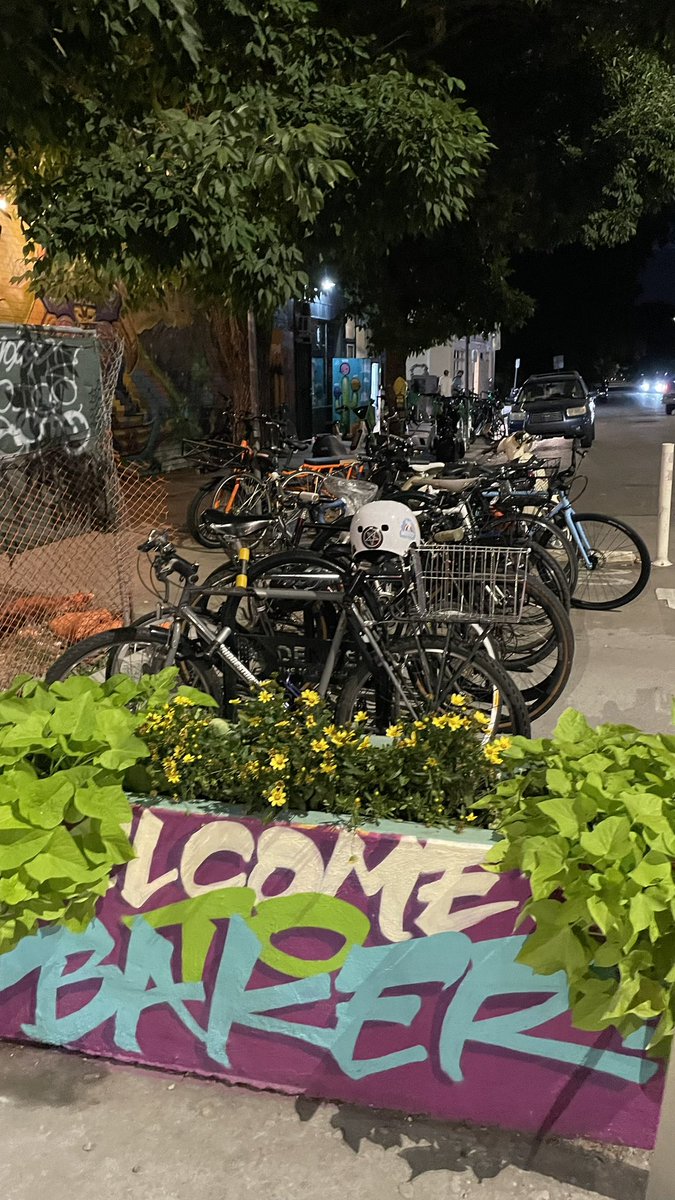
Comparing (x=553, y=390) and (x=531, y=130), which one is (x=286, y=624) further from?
(x=553, y=390)

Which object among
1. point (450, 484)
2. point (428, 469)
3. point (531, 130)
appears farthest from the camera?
point (531, 130)

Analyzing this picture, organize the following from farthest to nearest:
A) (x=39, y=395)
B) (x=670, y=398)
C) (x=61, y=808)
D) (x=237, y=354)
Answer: (x=670, y=398), (x=237, y=354), (x=39, y=395), (x=61, y=808)

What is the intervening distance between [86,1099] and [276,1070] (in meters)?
0.53

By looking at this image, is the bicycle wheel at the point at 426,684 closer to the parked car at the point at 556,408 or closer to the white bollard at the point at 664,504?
the white bollard at the point at 664,504

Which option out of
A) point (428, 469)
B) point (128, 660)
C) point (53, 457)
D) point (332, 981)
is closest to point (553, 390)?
point (428, 469)

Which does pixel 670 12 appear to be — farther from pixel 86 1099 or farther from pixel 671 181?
pixel 86 1099

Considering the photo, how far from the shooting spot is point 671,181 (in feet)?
46.1

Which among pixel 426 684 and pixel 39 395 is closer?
pixel 426 684

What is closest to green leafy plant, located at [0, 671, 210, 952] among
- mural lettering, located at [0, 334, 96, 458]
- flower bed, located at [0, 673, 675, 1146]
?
flower bed, located at [0, 673, 675, 1146]

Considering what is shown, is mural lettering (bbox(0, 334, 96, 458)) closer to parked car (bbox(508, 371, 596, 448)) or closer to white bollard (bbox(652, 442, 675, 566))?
white bollard (bbox(652, 442, 675, 566))

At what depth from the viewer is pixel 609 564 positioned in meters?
7.44

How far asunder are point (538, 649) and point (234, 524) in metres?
1.84

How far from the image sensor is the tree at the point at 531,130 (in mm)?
9742

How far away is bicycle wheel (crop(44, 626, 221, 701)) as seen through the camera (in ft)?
13.1
